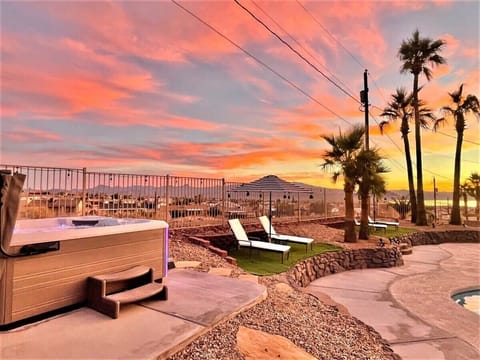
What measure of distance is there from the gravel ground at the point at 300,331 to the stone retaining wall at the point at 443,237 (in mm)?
10530

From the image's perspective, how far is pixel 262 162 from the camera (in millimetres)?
12984

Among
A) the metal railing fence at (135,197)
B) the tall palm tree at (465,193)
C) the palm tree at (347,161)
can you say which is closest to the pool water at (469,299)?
the palm tree at (347,161)

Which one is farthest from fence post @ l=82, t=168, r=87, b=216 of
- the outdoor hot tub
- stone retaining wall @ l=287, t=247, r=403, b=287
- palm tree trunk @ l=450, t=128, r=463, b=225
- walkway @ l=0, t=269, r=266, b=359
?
palm tree trunk @ l=450, t=128, r=463, b=225

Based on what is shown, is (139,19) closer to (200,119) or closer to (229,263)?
(200,119)

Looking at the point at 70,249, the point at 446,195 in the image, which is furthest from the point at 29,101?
→ the point at 446,195

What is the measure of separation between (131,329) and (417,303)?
544 cm

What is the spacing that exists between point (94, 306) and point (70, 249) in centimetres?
65

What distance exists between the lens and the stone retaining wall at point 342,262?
6879 millimetres

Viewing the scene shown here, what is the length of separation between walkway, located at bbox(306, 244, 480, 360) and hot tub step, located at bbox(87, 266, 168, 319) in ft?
9.48

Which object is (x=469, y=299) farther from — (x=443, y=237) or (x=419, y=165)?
(x=419, y=165)

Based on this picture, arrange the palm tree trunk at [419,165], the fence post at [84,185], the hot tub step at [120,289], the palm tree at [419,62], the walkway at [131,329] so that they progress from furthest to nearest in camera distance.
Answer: the palm tree trunk at [419,165], the palm tree at [419,62], the fence post at [84,185], the hot tub step at [120,289], the walkway at [131,329]

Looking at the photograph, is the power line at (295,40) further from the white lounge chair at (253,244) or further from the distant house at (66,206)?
the distant house at (66,206)

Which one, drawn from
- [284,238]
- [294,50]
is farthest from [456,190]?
[294,50]

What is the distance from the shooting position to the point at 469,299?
631cm
